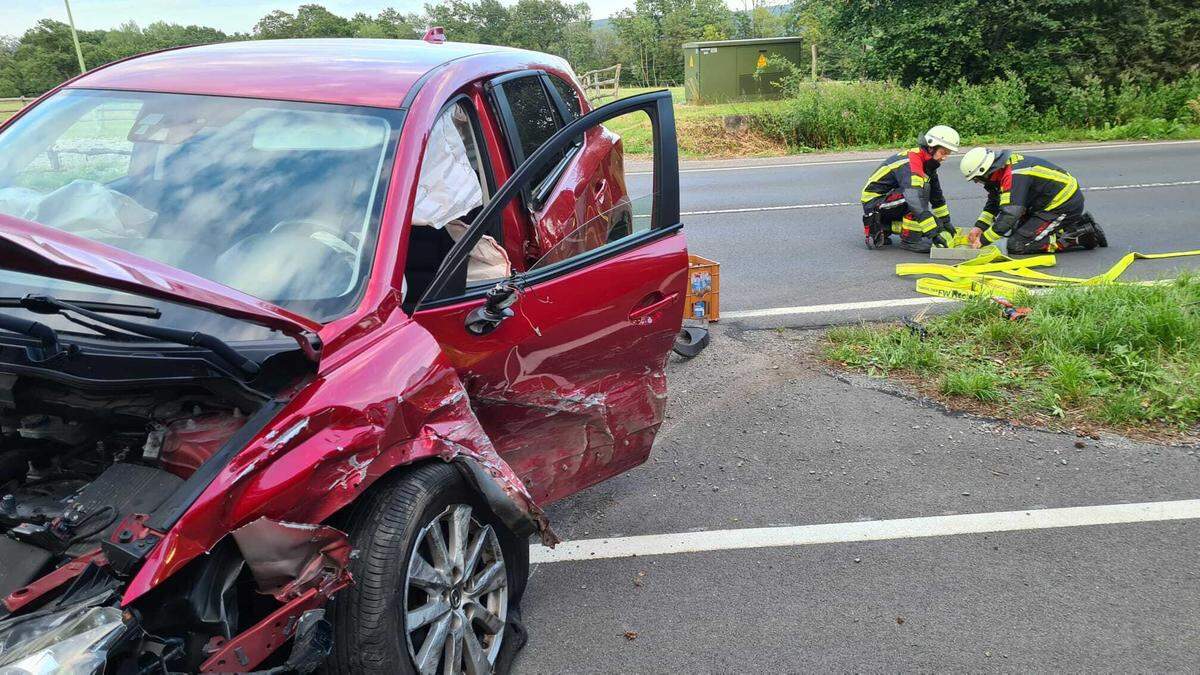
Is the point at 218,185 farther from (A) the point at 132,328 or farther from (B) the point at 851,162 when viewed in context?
(B) the point at 851,162

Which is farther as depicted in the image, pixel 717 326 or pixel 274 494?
pixel 717 326

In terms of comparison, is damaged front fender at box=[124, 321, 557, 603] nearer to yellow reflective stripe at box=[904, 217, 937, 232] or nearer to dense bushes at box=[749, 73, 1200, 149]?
yellow reflective stripe at box=[904, 217, 937, 232]

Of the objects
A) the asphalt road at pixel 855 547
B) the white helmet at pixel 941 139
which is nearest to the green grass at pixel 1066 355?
the asphalt road at pixel 855 547

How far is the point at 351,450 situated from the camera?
7.43 feet

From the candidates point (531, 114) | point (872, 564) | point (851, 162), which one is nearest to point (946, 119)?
point (851, 162)

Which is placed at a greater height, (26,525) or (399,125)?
(399,125)

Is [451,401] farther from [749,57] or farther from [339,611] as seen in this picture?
[749,57]

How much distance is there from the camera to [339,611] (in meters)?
2.23

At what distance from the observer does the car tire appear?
2.23m

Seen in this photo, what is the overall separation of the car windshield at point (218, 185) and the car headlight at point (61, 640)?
0.91m

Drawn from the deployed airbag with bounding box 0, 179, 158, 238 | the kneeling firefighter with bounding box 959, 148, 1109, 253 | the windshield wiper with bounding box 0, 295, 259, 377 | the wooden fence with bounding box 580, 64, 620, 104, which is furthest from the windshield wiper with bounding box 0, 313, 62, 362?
the wooden fence with bounding box 580, 64, 620, 104

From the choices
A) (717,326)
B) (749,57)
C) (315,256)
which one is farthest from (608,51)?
(315,256)

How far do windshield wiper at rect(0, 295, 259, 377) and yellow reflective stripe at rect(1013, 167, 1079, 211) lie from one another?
8.21m

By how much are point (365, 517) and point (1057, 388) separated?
4.37 metres
